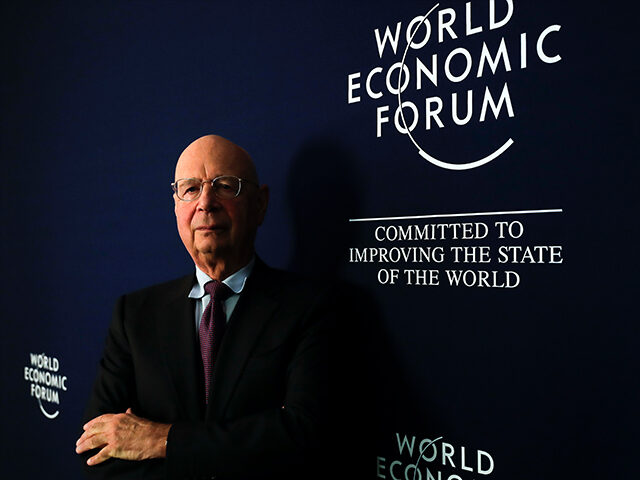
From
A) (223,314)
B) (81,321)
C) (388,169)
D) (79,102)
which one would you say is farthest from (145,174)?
(388,169)

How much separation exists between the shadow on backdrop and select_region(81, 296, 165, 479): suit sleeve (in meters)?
0.55

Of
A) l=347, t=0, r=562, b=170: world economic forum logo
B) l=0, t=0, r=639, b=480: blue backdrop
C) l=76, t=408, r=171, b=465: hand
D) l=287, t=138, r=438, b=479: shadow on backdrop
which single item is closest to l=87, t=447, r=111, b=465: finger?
l=76, t=408, r=171, b=465: hand

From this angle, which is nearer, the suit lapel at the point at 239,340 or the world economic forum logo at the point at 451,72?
the world economic forum logo at the point at 451,72

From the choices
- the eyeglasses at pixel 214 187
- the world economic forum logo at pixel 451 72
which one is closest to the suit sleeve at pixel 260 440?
the eyeglasses at pixel 214 187

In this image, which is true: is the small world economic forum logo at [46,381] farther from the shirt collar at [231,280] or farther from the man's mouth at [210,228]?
the man's mouth at [210,228]

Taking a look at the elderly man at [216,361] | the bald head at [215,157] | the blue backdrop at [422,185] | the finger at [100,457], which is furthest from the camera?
the bald head at [215,157]

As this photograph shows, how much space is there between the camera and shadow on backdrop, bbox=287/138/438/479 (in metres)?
1.55

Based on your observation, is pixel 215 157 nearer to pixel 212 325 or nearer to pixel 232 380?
pixel 212 325

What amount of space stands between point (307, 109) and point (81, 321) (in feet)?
4.68

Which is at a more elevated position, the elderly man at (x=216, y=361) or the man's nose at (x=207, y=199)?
the man's nose at (x=207, y=199)

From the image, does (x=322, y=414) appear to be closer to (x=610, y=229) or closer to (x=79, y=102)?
Result: (x=610, y=229)

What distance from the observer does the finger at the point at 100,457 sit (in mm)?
1452

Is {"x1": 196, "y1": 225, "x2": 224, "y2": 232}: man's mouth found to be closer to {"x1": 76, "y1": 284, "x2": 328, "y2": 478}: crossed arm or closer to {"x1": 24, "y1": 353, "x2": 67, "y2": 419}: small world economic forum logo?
{"x1": 76, "y1": 284, "x2": 328, "y2": 478}: crossed arm

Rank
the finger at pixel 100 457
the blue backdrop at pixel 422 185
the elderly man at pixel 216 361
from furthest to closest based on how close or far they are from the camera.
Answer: the finger at pixel 100 457, the elderly man at pixel 216 361, the blue backdrop at pixel 422 185
